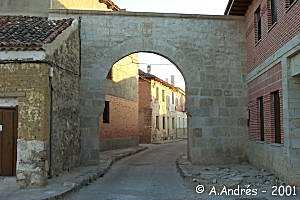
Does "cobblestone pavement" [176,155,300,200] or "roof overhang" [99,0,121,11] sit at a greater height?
"roof overhang" [99,0,121,11]

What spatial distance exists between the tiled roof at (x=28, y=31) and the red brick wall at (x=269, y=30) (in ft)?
18.6

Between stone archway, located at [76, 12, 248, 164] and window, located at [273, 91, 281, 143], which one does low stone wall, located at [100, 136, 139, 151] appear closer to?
stone archway, located at [76, 12, 248, 164]

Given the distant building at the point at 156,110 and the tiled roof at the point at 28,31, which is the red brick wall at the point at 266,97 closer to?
the tiled roof at the point at 28,31

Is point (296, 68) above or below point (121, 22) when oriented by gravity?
below

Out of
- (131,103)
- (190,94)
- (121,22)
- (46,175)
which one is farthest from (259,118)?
(131,103)

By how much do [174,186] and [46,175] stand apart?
10.1ft

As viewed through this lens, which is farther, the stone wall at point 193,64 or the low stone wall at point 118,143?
the low stone wall at point 118,143

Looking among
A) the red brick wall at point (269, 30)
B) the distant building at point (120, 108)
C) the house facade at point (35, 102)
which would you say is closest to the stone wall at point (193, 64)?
the red brick wall at point (269, 30)

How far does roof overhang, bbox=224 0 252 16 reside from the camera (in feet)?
43.2

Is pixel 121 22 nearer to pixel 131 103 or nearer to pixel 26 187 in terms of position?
pixel 26 187

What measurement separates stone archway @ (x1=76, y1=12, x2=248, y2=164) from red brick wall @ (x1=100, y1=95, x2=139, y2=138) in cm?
632

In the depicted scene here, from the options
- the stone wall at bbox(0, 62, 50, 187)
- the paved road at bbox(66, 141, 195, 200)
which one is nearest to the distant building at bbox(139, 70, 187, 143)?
the paved road at bbox(66, 141, 195, 200)

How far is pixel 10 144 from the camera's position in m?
9.64

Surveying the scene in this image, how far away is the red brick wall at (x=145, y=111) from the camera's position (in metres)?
29.8
